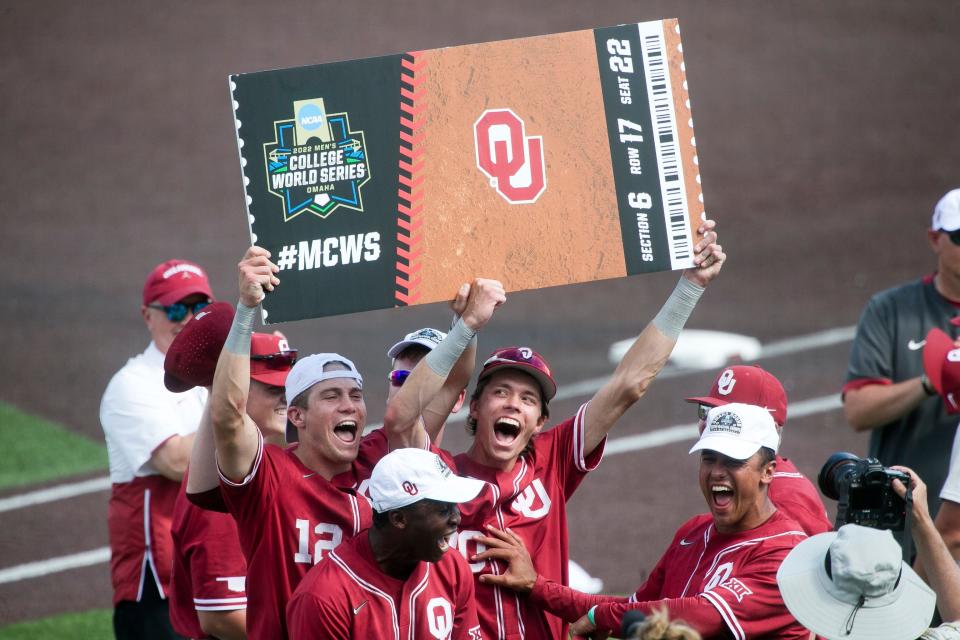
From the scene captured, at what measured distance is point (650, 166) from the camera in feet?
14.3

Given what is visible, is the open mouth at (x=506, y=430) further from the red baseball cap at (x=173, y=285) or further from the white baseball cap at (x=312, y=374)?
the red baseball cap at (x=173, y=285)

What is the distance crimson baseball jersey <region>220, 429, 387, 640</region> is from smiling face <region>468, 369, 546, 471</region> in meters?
0.51

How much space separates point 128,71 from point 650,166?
1119 cm

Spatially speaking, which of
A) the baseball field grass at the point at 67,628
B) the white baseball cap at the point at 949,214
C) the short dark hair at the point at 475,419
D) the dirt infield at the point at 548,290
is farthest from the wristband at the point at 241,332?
the dirt infield at the point at 548,290

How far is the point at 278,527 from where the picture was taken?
421 centimetres

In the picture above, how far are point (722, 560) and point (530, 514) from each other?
0.70m

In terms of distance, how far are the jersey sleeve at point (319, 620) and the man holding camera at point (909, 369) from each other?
2.82 metres

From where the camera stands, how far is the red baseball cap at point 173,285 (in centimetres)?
586

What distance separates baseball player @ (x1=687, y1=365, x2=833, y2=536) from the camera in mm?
4555

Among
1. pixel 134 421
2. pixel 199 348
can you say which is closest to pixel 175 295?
pixel 134 421

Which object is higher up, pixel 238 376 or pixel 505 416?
pixel 238 376

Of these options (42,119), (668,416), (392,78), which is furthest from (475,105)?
(42,119)

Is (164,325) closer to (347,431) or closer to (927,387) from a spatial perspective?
(347,431)

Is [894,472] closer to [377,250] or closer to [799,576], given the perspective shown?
[799,576]
